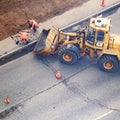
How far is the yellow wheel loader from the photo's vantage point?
17984mm

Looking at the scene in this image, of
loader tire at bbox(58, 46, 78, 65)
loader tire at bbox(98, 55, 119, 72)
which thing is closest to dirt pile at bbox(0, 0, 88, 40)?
loader tire at bbox(58, 46, 78, 65)

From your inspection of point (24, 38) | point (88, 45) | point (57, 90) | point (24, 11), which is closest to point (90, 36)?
point (88, 45)

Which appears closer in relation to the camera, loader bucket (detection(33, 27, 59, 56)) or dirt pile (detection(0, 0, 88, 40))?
loader bucket (detection(33, 27, 59, 56))

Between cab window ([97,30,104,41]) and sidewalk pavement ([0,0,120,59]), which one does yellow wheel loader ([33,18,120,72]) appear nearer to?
cab window ([97,30,104,41])

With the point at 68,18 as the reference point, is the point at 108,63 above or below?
below

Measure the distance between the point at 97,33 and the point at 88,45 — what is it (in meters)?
0.97

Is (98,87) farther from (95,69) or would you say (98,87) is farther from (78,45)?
(78,45)

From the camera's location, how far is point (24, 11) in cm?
2239

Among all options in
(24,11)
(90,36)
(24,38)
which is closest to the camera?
(90,36)

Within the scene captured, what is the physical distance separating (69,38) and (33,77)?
2.91 meters

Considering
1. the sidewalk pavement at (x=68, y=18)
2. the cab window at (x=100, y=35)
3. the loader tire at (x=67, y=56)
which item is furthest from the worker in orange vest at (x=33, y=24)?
the cab window at (x=100, y=35)

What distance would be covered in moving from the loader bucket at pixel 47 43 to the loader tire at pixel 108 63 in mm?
2735

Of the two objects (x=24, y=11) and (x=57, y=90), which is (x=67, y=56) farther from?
(x=24, y=11)

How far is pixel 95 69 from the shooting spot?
62.5 feet
